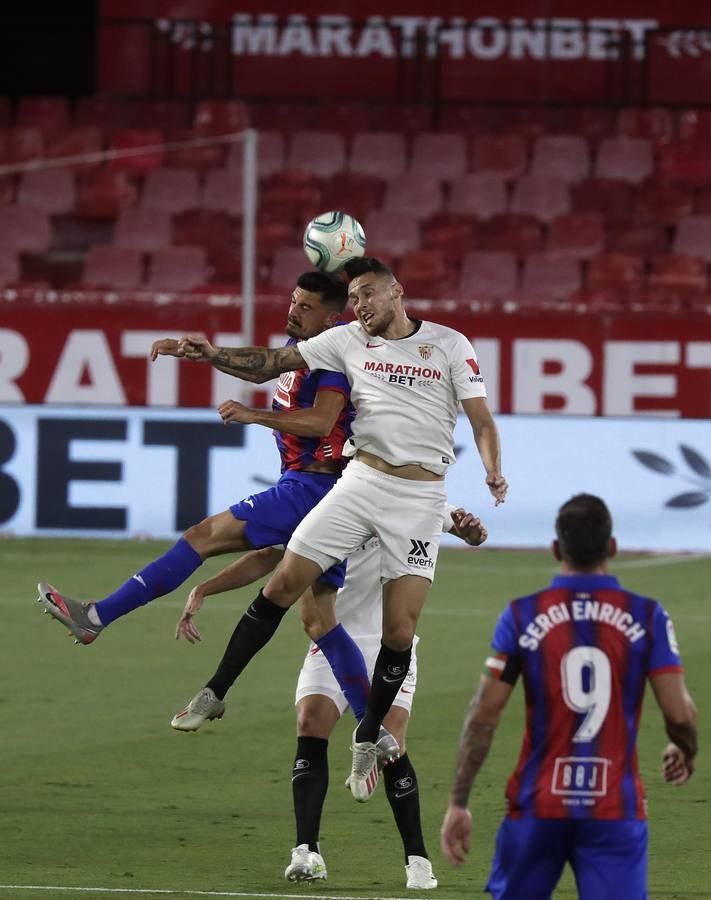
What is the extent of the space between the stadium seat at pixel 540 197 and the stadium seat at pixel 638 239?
2.33ft

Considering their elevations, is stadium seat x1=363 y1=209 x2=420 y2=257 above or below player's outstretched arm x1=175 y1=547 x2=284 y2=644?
above

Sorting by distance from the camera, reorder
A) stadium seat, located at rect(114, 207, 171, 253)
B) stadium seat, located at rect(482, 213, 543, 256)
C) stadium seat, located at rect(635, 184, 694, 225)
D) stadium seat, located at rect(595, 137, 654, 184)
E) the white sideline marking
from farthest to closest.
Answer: stadium seat, located at rect(595, 137, 654, 184), stadium seat, located at rect(635, 184, 694, 225), stadium seat, located at rect(114, 207, 171, 253), stadium seat, located at rect(482, 213, 543, 256), the white sideline marking

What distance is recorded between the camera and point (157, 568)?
325 inches

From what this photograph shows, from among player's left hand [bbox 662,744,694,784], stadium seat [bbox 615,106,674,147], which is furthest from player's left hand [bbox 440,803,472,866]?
stadium seat [bbox 615,106,674,147]

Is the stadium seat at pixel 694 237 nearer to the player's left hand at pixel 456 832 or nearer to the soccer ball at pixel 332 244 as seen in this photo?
the soccer ball at pixel 332 244

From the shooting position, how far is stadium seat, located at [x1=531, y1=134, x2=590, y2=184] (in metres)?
23.8

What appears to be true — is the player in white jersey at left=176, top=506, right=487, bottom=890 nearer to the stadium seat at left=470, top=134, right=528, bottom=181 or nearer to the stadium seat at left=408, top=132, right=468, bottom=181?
the stadium seat at left=408, top=132, right=468, bottom=181

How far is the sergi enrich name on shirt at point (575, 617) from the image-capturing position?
4695 mm

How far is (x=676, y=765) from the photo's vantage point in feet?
16.0

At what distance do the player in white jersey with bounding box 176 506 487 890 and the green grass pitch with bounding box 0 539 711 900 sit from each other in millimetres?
127

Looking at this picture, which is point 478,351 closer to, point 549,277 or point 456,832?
point 549,277

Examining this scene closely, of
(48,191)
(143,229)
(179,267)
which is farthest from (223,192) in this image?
(48,191)

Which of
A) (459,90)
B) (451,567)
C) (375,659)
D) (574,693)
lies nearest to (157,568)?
(375,659)

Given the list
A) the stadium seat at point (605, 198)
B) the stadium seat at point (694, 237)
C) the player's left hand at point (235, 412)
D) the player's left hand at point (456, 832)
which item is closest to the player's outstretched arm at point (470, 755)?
the player's left hand at point (456, 832)
